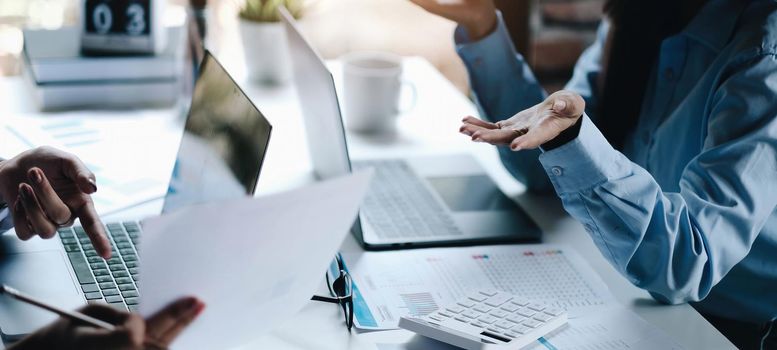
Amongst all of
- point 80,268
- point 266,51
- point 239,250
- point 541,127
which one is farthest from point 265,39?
point 239,250

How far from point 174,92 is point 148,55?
0.08 m

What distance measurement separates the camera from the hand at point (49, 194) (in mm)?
846

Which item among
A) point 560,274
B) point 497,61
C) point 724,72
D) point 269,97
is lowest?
point 269,97

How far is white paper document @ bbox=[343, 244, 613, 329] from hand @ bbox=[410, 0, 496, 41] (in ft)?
1.20

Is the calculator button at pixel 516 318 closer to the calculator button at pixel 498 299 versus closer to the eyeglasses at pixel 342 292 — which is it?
the calculator button at pixel 498 299

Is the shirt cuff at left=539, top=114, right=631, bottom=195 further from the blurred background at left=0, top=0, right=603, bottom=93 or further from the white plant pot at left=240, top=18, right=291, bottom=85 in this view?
the blurred background at left=0, top=0, right=603, bottom=93

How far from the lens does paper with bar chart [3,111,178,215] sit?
3.73 ft

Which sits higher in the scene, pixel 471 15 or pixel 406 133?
pixel 471 15

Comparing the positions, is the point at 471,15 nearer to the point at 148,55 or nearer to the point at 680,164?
the point at 680,164

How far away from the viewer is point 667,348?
0.84 meters

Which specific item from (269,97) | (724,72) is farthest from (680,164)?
(269,97)

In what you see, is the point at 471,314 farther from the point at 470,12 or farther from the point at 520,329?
the point at 470,12

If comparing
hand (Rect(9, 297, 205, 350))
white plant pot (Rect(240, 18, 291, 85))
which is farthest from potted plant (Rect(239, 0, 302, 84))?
hand (Rect(9, 297, 205, 350))

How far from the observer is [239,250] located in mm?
646
